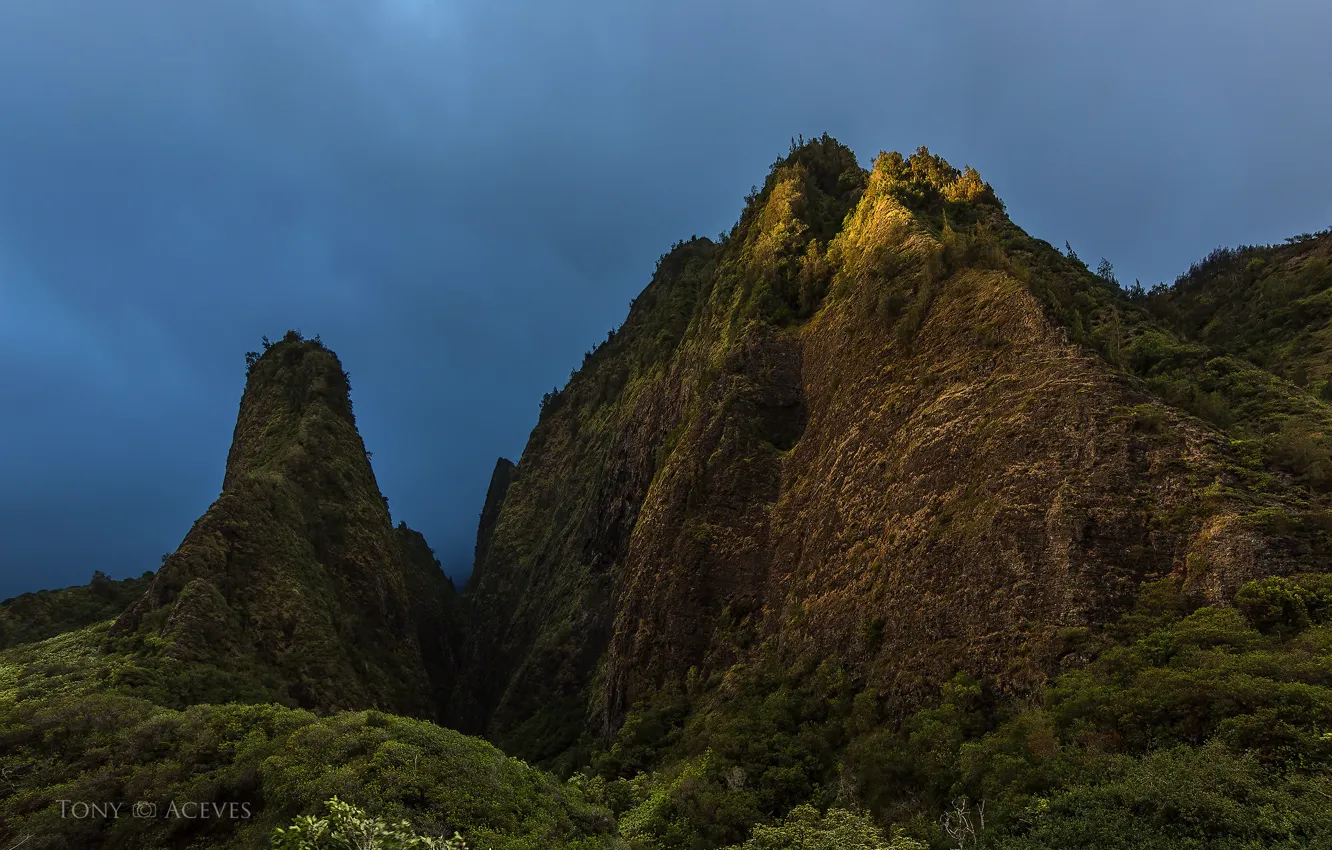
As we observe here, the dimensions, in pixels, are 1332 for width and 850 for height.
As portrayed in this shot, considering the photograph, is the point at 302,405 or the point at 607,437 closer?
the point at 302,405

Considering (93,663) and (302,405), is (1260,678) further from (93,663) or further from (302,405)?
(302,405)

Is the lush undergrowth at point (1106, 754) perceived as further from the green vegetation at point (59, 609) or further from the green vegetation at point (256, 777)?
the green vegetation at point (59, 609)

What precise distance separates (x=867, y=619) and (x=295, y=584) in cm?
3357

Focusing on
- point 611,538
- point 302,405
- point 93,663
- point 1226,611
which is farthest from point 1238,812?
point 302,405

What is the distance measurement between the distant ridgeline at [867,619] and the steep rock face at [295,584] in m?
0.26

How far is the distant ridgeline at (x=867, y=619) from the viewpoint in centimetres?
1105

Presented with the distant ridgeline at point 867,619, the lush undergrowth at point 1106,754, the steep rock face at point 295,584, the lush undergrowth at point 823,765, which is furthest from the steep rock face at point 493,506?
the lush undergrowth at point 1106,754

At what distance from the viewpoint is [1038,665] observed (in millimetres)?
13680

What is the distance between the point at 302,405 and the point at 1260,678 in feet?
208

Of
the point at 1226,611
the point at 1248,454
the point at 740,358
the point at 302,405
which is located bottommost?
the point at 1226,611

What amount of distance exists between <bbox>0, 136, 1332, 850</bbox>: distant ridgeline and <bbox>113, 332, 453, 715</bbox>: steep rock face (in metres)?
0.26

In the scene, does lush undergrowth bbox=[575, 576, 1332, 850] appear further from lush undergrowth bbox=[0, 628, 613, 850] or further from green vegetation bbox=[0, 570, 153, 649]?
green vegetation bbox=[0, 570, 153, 649]

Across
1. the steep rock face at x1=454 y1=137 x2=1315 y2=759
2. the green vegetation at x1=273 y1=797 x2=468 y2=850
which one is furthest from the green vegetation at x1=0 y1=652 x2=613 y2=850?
the steep rock face at x1=454 y1=137 x2=1315 y2=759

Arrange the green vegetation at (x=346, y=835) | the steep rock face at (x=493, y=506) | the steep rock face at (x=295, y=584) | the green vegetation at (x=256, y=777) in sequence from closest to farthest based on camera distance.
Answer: the green vegetation at (x=346, y=835) → the green vegetation at (x=256, y=777) → the steep rock face at (x=295, y=584) → the steep rock face at (x=493, y=506)
